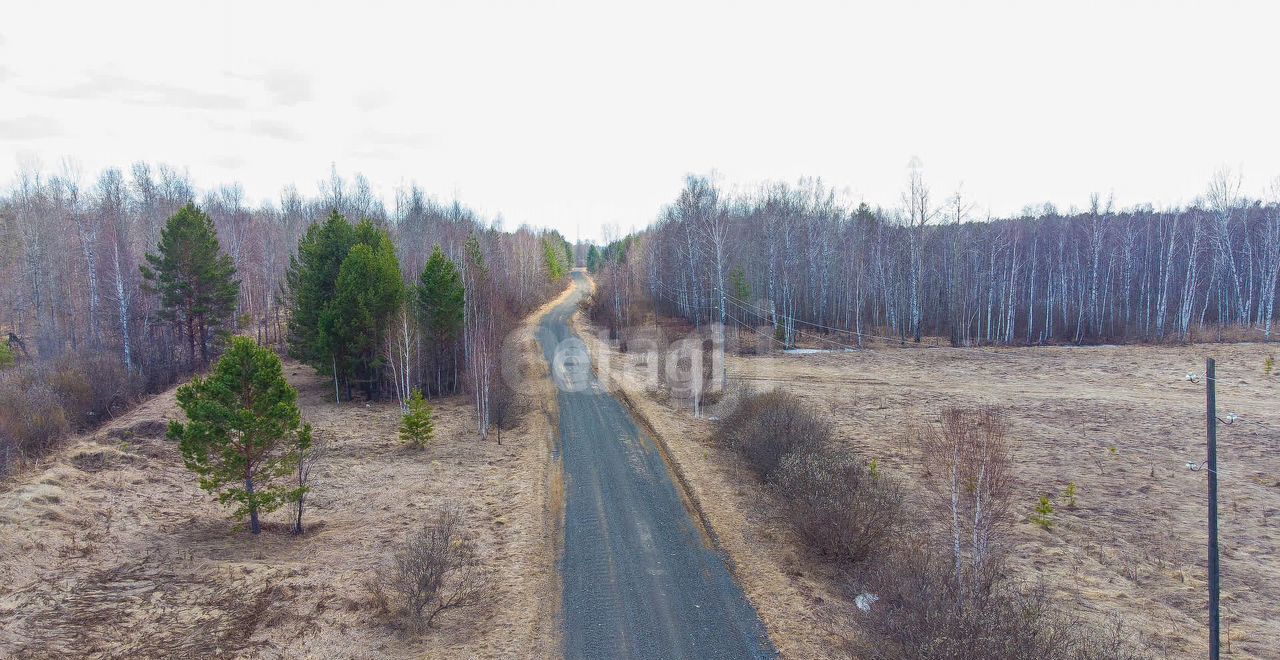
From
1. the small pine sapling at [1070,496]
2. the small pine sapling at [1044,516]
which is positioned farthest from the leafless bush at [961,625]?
the small pine sapling at [1070,496]

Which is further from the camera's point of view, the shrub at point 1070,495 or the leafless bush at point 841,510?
the shrub at point 1070,495

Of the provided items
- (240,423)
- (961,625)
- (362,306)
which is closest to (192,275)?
(362,306)

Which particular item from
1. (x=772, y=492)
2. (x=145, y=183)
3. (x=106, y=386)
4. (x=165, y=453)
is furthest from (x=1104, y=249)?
(x=145, y=183)

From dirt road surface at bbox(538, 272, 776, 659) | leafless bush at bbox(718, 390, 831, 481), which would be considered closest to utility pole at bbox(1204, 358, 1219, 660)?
dirt road surface at bbox(538, 272, 776, 659)

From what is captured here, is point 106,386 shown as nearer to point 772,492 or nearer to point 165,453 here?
point 165,453

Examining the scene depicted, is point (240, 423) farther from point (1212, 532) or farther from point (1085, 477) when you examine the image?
point (1085, 477)

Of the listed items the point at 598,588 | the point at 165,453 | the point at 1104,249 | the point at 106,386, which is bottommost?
the point at 598,588

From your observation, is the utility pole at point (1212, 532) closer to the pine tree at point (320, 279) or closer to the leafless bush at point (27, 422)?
the leafless bush at point (27, 422)
